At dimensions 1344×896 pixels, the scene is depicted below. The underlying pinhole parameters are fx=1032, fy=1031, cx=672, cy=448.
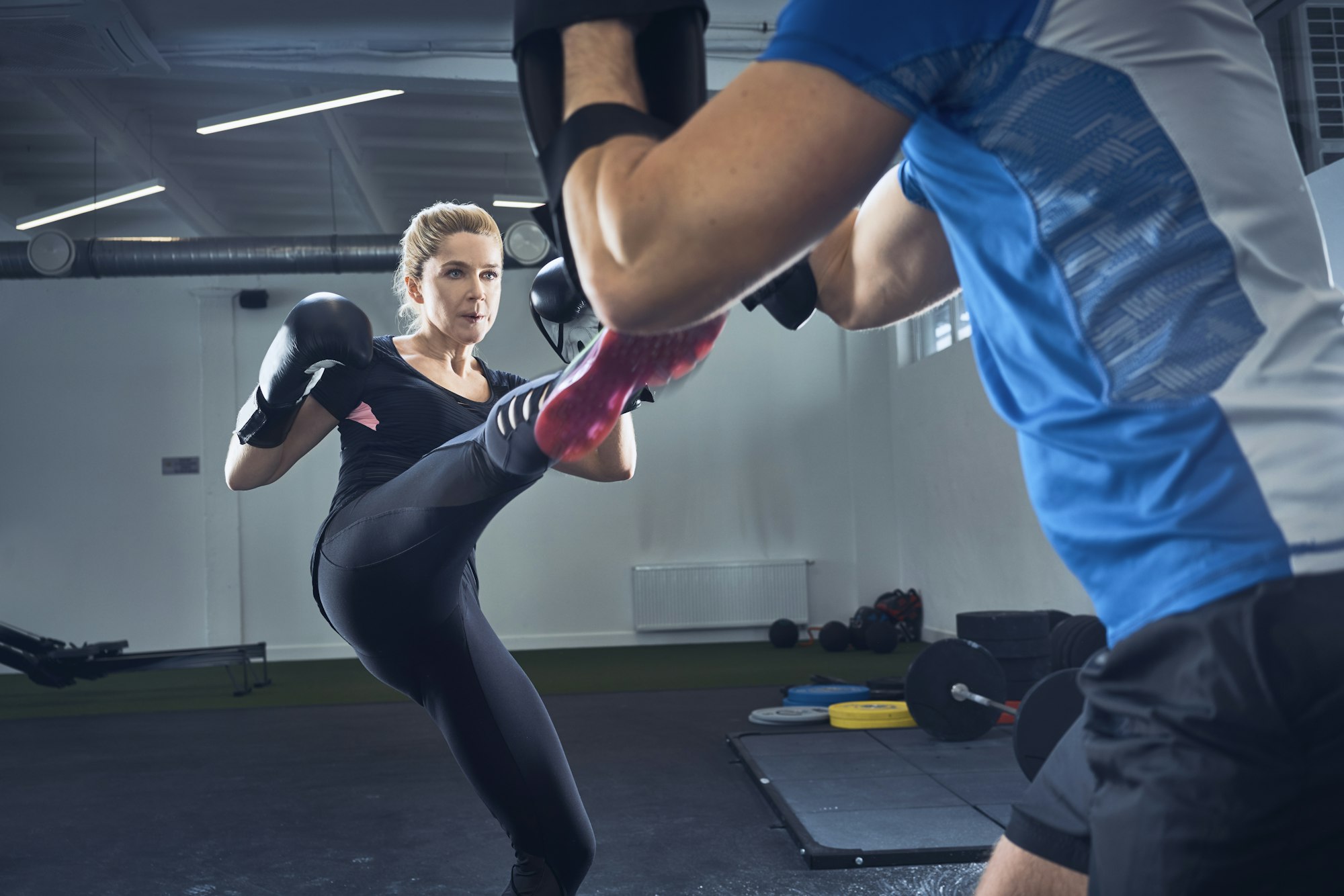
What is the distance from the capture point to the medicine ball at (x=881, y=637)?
7754mm

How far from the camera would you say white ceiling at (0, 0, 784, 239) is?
5.17 meters

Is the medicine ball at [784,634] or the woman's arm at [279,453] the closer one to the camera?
the woman's arm at [279,453]

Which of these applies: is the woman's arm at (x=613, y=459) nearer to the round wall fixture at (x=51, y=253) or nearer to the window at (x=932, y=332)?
the window at (x=932, y=332)

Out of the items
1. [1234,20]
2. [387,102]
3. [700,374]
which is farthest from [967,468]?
[1234,20]

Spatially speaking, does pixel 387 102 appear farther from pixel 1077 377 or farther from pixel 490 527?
pixel 1077 377

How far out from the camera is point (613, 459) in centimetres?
228

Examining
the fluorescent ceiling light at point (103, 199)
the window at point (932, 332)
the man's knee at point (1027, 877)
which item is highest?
the fluorescent ceiling light at point (103, 199)

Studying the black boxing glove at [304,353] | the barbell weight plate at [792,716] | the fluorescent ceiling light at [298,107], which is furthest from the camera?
the fluorescent ceiling light at [298,107]

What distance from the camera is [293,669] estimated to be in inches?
319

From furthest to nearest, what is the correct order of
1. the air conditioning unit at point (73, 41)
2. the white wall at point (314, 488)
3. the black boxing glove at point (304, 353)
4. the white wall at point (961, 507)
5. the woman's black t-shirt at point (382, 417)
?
the white wall at point (314, 488) < the white wall at point (961, 507) < the air conditioning unit at point (73, 41) < the woman's black t-shirt at point (382, 417) < the black boxing glove at point (304, 353)

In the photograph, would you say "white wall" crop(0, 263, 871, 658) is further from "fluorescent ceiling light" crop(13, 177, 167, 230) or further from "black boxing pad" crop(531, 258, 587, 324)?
"black boxing pad" crop(531, 258, 587, 324)

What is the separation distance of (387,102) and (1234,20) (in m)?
6.95

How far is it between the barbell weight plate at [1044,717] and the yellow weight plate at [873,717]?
1523 mm

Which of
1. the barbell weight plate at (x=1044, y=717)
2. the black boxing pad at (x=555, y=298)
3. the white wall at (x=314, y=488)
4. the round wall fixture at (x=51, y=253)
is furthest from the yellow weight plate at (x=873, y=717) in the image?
the round wall fixture at (x=51, y=253)
